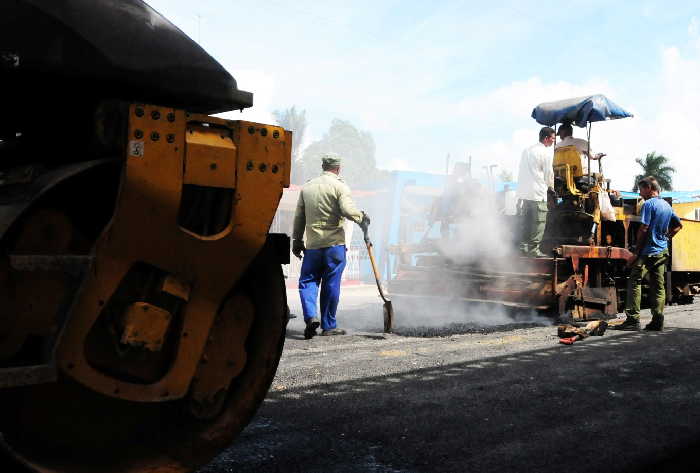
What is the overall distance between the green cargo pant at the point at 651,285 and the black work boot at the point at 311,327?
3603 mm

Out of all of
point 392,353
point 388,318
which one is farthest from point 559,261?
point 392,353

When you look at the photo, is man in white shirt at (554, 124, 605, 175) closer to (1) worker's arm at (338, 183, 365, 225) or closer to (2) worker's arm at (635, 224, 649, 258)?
(2) worker's arm at (635, 224, 649, 258)

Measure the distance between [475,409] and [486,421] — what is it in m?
0.24

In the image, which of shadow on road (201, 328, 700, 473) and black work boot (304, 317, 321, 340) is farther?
black work boot (304, 317, 321, 340)

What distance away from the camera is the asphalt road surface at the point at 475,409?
2943 mm

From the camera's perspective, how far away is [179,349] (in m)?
2.18

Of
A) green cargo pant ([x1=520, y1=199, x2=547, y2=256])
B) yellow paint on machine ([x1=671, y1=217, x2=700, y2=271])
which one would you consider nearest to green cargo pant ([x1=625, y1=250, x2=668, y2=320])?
green cargo pant ([x1=520, y1=199, x2=547, y2=256])

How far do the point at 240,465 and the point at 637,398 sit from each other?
2646mm

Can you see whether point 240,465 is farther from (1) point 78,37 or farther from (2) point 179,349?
(1) point 78,37

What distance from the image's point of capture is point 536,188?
8781mm

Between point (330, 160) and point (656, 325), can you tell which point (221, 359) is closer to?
point (330, 160)

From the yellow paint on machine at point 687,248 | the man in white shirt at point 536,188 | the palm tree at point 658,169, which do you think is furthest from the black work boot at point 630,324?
the palm tree at point 658,169

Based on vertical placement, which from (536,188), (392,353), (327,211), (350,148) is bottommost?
(392,353)

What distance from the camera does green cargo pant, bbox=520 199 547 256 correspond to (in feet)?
28.5
